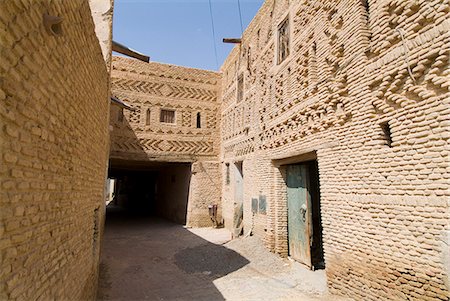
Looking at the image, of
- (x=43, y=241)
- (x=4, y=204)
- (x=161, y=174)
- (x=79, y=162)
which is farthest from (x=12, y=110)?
(x=161, y=174)

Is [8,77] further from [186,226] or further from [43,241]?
[186,226]

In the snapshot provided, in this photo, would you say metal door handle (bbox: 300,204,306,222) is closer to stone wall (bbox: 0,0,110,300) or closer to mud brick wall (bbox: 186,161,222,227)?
stone wall (bbox: 0,0,110,300)

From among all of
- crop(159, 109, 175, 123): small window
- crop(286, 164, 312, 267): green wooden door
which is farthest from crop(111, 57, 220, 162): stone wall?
crop(286, 164, 312, 267): green wooden door

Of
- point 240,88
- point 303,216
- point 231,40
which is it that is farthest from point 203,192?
point 231,40

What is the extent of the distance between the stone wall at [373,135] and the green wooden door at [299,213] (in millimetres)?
275

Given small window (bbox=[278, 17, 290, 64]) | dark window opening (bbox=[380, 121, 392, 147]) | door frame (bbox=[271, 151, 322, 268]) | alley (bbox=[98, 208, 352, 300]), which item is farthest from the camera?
small window (bbox=[278, 17, 290, 64])

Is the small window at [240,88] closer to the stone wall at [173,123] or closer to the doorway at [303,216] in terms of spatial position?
the stone wall at [173,123]

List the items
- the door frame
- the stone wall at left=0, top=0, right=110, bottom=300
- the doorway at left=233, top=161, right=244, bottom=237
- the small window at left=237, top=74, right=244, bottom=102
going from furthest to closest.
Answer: the small window at left=237, top=74, right=244, bottom=102, the doorway at left=233, top=161, right=244, bottom=237, the door frame, the stone wall at left=0, top=0, right=110, bottom=300

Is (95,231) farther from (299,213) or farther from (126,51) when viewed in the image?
(126,51)

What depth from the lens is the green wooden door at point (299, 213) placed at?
716cm

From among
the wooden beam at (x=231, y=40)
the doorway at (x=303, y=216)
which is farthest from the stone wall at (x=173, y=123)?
the doorway at (x=303, y=216)

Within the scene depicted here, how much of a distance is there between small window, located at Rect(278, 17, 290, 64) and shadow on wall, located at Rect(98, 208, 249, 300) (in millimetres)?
6186

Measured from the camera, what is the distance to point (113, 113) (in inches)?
488

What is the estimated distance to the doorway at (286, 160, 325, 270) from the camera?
7152 mm
